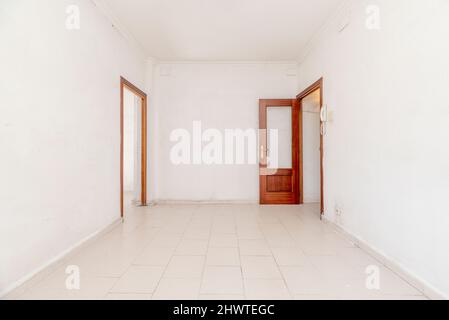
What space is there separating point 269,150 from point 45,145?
4166 mm

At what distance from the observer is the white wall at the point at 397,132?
1.93 meters

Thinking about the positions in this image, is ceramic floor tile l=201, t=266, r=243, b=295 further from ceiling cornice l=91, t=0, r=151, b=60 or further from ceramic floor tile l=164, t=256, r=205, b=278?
ceiling cornice l=91, t=0, r=151, b=60

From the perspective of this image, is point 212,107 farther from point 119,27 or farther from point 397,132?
point 397,132

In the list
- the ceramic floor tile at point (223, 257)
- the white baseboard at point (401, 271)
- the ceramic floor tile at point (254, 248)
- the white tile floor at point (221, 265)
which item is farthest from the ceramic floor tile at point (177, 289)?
the white baseboard at point (401, 271)

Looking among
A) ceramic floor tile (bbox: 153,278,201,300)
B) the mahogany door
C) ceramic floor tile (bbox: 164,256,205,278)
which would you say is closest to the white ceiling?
the mahogany door

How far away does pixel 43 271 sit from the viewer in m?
2.28

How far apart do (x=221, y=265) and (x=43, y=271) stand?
5.11ft

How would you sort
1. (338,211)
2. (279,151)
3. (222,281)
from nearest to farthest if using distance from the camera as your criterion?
(222,281) → (338,211) → (279,151)

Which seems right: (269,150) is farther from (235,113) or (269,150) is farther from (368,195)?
(368,195)

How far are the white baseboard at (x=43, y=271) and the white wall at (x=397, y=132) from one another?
3115mm

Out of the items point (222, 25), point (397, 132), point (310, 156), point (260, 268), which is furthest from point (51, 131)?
point (310, 156)

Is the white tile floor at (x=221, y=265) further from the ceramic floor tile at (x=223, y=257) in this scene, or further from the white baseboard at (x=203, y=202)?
the white baseboard at (x=203, y=202)

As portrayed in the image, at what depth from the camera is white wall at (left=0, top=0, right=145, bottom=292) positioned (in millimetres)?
1982

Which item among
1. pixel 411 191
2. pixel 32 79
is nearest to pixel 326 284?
pixel 411 191
